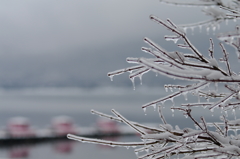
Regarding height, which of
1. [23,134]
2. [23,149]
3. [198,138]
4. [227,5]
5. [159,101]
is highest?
[23,134]

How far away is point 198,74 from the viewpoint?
4.22 ft

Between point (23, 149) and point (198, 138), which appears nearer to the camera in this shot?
point (198, 138)

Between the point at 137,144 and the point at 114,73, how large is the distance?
0.47 metres

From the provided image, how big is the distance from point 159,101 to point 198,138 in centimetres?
33

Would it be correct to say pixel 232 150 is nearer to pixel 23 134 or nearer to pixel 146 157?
pixel 146 157

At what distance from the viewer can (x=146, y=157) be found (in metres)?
1.73

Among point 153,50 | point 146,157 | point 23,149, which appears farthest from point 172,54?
point 23,149

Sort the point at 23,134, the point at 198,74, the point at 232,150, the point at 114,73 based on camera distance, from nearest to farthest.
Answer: the point at 198,74 → the point at 232,150 → the point at 114,73 → the point at 23,134

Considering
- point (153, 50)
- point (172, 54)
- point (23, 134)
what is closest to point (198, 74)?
point (172, 54)

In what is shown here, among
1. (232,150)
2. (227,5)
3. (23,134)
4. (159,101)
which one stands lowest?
(232,150)

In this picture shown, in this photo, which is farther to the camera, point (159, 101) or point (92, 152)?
point (92, 152)

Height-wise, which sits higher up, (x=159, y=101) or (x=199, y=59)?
(x=199, y=59)

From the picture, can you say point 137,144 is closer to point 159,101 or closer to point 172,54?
point 159,101

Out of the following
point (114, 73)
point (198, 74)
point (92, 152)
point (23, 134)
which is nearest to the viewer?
point (198, 74)
